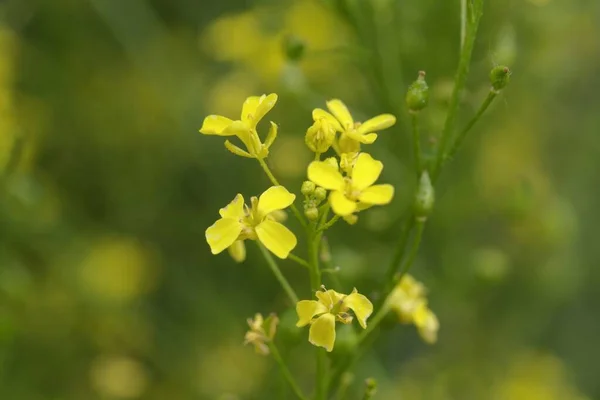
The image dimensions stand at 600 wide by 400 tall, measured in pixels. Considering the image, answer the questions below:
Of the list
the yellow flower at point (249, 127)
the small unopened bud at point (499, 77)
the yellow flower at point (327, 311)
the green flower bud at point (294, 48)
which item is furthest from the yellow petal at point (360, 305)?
the green flower bud at point (294, 48)

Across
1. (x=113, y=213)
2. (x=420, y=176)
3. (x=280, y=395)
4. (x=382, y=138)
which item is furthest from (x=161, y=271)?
(x=420, y=176)

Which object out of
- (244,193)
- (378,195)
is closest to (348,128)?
(378,195)

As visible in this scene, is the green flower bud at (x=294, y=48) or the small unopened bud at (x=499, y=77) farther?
the green flower bud at (x=294, y=48)

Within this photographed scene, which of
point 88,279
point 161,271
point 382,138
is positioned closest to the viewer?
point 382,138

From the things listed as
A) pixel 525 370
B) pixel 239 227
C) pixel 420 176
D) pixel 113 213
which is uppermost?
pixel 239 227

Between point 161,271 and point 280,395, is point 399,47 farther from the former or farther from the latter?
point 161,271

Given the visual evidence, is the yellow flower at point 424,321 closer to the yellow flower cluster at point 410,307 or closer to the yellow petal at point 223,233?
the yellow flower cluster at point 410,307
